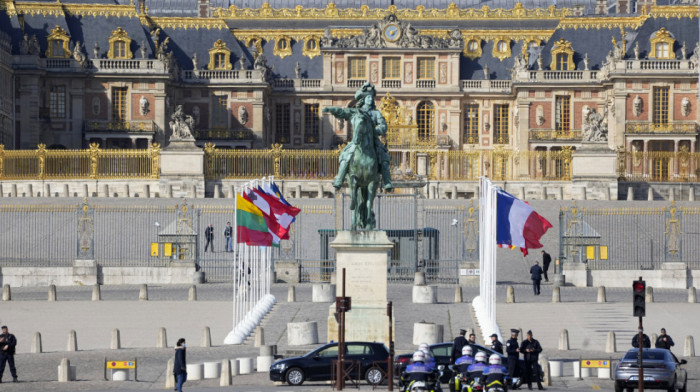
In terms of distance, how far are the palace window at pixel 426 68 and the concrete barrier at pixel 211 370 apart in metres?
59.1

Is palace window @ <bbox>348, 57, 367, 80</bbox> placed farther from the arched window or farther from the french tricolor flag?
the french tricolor flag

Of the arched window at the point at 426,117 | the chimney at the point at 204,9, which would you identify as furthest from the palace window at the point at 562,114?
the chimney at the point at 204,9

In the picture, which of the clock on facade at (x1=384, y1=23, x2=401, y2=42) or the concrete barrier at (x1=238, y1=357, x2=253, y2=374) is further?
the clock on facade at (x1=384, y1=23, x2=401, y2=42)

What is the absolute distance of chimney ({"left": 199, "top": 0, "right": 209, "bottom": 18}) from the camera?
107 meters

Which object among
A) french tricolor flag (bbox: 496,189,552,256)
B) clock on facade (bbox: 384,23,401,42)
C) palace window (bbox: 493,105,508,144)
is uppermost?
clock on facade (bbox: 384,23,401,42)

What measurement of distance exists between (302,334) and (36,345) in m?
6.05

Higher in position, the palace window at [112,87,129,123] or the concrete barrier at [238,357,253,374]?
the palace window at [112,87,129,123]

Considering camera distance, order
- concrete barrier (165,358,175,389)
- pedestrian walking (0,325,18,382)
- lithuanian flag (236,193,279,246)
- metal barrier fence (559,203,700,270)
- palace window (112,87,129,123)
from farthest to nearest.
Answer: palace window (112,87,129,123), metal barrier fence (559,203,700,270), lithuanian flag (236,193,279,246), pedestrian walking (0,325,18,382), concrete barrier (165,358,175,389)

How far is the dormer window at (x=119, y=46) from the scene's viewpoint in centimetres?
9319

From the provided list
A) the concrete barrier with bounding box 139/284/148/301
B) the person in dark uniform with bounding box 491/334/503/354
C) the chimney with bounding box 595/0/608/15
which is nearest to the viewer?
the person in dark uniform with bounding box 491/334/503/354

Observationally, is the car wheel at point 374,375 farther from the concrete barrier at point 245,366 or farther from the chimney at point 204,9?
the chimney at point 204,9

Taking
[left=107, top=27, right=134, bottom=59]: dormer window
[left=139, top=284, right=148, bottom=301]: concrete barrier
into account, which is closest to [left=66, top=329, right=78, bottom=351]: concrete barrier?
[left=139, top=284, right=148, bottom=301]: concrete barrier

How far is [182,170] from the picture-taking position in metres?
77.2

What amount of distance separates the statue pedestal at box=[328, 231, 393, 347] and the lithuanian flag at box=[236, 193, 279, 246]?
6.81 meters
